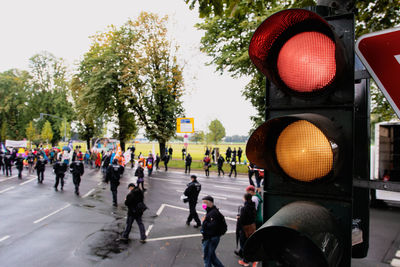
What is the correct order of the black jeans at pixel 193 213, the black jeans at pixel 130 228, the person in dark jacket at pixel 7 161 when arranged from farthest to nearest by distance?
the person in dark jacket at pixel 7 161, the black jeans at pixel 193 213, the black jeans at pixel 130 228

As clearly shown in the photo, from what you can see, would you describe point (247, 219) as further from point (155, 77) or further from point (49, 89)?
point (49, 89)

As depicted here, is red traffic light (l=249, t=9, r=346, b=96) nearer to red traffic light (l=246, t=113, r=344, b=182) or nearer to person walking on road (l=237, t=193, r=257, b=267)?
red traffic light (l=246, t=113, r=344, b=182)

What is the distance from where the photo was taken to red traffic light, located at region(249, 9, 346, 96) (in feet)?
4.69

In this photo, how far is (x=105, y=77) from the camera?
89.4ft

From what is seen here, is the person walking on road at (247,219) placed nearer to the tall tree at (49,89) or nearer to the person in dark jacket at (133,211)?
the person in dark jacket at (133,211)

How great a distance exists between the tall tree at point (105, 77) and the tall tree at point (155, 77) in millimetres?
1222

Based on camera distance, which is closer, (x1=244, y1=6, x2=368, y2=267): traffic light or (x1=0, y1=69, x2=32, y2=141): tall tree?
(x1=244, y1=6, x2=368, y2=267): traffic light

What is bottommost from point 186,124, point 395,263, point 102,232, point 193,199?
point 102,232

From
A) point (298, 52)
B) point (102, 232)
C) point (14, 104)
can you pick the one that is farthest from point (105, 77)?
point (14, 104)

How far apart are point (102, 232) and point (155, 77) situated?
21.1 m

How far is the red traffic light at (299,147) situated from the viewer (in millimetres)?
1306

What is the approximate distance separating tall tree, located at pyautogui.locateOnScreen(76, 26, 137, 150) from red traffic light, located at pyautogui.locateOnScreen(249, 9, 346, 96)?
86.1 feet

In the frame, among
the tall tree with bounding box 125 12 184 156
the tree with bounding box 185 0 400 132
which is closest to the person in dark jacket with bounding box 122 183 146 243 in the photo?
the tree with bounding box 185 0 400 132

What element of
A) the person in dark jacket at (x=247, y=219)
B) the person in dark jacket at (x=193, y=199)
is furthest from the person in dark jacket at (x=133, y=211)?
the person in dark jacket at (x=247, y=219)
